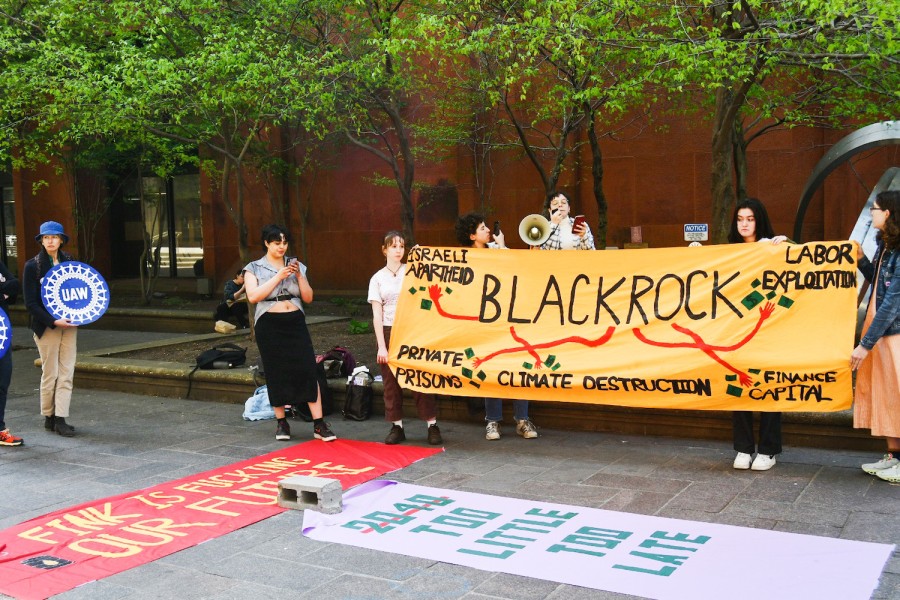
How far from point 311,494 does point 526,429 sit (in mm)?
→ 2467

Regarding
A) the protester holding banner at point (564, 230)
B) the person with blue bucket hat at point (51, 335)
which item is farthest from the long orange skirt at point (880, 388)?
the person with blue bucket hat at point (51, 335)

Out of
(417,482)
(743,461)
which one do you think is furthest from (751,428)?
(417,482)

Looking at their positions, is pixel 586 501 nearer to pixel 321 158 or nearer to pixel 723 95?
pixel 723 95

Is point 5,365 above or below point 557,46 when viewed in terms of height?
below

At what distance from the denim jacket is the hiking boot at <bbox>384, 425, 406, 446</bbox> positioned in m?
3.73

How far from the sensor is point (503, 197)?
1758cm

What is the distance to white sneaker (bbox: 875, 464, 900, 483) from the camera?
5902mm

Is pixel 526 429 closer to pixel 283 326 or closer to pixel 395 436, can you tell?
pixel 395 436

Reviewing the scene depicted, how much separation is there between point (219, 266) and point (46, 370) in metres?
14.2

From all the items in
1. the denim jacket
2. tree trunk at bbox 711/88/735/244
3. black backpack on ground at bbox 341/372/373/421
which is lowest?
black backpack on ground at bbox 341/372/373/421

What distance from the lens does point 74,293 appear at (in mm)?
8297

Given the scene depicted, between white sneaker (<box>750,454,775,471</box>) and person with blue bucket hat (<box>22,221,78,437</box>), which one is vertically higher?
person with blue bucket hat (<box>22,221,78,437</box>)

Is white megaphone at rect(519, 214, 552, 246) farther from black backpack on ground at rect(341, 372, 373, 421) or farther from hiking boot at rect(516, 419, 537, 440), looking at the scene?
black backpack on ground at rect(341, 372, 373, 421)

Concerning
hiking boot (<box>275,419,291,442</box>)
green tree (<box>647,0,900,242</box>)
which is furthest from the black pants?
hiking boot (<box>275,419,291,442</box>)
